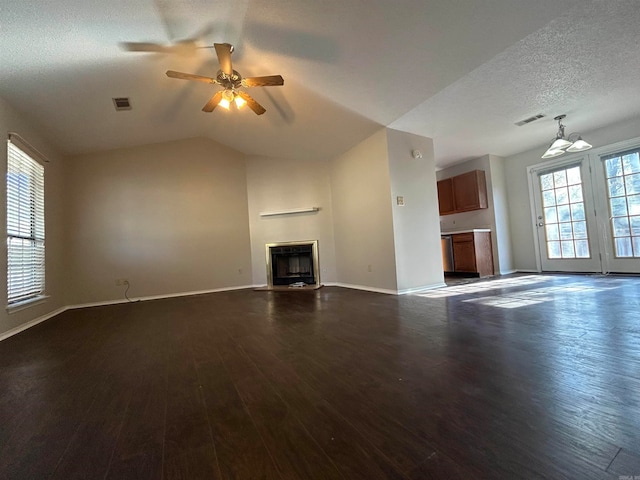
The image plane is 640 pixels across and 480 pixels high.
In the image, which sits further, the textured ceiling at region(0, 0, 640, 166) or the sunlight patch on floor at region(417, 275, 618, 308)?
the sunlight patch on floor at region(417, 275, 618, 308)

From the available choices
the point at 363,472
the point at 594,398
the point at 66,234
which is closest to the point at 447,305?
the point at 594,398

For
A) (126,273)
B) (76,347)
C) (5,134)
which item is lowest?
(76,347)

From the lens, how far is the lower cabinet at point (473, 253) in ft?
17.1

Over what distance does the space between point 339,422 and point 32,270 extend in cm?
455

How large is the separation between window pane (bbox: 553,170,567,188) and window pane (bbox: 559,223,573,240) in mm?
698

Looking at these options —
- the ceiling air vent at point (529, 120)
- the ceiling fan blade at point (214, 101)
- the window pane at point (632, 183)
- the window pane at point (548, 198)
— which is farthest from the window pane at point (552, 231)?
the ceiling fan blade at point (214, 101)

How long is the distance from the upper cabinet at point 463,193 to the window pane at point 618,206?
69.1 inches

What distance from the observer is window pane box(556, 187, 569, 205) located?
192 inches

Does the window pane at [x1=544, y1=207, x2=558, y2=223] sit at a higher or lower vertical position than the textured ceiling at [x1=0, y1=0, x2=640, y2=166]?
lower

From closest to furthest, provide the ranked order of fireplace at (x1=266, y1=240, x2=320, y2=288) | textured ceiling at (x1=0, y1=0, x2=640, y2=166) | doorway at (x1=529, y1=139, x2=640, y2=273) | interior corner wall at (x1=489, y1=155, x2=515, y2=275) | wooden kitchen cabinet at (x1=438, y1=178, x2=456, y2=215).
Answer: textured ceiling at (x1=0, y1=0, x2=640, y2=166) < doorway at (x1=529, y1=139, x2=640, y2=273) < interior corner wall at (x1=489, y1=155, x2=515, y2=275) < fireplace at (x1=266, y1=240, x2=320, y2=288) < wooden kitchen cabinet at (x1=438, y1=178, x2=456, y2=215)

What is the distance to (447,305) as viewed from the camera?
9.83ft

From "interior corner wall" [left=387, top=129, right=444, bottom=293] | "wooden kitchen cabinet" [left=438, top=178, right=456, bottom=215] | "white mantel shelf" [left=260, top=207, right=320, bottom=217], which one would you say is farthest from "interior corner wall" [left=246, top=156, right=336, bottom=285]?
"wooden kitchen cabinet" [left=438, top=178, right=456, bottom=215]

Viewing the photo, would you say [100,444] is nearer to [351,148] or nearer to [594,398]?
[594,398]

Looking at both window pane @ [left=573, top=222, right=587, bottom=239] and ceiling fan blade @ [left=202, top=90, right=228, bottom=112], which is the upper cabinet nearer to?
window pane @ [left=573, top=222, right=587, bottom=239]
